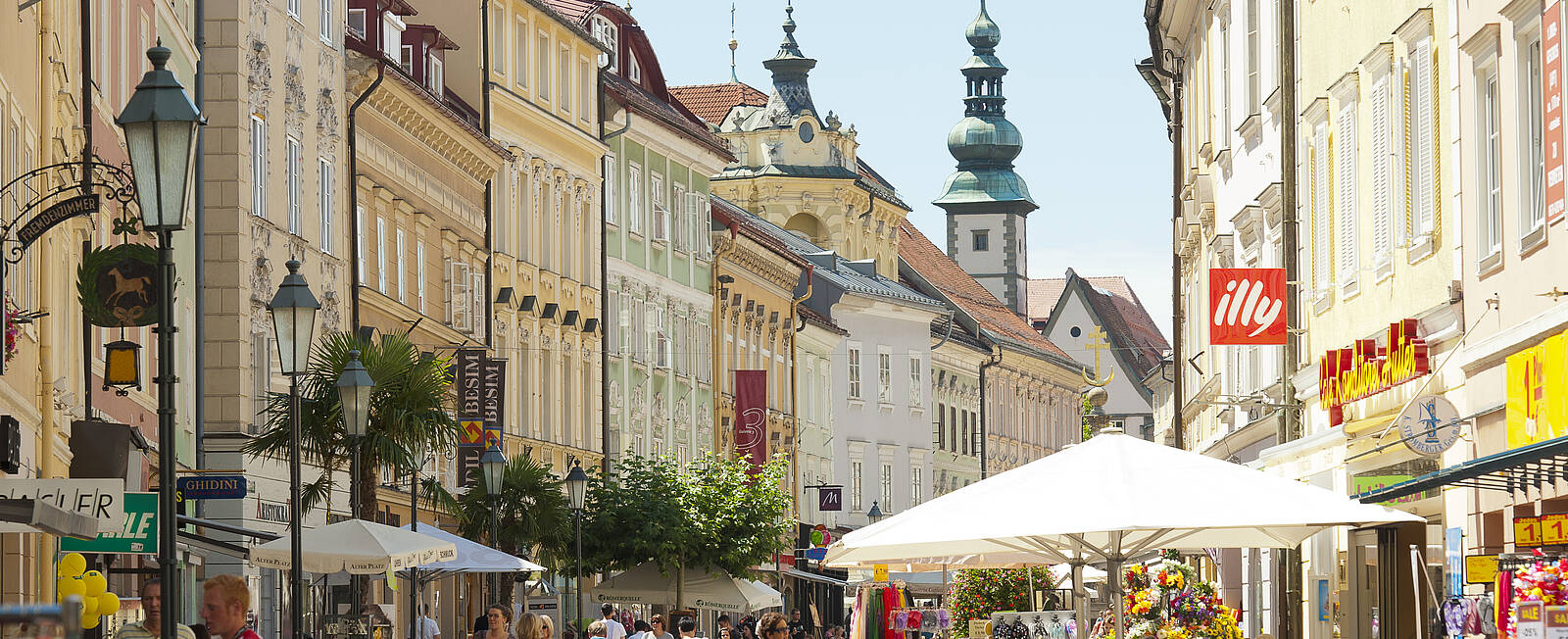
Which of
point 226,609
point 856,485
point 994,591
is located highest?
point 856,485

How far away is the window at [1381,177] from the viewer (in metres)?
19.6

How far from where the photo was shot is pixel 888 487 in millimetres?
81438

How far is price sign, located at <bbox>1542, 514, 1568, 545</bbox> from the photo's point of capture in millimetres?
13578

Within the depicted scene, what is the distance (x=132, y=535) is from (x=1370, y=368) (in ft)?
32.1

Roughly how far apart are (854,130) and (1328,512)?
230 ft

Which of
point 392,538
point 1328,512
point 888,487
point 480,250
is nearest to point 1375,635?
point 1328,512

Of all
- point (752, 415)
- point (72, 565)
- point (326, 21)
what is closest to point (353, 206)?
point (326, 21)

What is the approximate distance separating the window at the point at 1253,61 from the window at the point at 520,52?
20.9 metres

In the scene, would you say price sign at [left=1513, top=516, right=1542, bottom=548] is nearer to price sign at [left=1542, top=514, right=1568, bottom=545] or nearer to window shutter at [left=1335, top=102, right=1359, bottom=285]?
price sign at [left=1542, top=514, right=1568, bottom=545]

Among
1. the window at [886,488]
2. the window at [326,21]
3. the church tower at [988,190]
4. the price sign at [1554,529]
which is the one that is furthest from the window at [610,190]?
the church tower at [988,190]

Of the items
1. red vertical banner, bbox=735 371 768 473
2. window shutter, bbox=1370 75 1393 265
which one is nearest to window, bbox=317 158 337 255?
window shutter, bbox=1370 75 1393 265

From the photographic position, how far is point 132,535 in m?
13.2

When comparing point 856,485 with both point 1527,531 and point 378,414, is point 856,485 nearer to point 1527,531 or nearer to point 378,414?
point 378,414

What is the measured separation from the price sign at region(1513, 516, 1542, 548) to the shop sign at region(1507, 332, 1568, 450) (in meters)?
0.48
